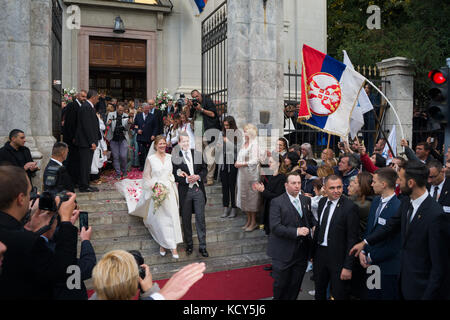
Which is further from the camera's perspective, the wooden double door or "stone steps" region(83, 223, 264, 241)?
the wooden double door

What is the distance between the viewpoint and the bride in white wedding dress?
6.97m

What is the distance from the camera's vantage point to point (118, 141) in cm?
1019

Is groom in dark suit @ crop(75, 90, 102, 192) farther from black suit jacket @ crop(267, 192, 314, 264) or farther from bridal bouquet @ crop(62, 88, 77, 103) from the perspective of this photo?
black suit jacket @ crop(267, 192, 314, 264)

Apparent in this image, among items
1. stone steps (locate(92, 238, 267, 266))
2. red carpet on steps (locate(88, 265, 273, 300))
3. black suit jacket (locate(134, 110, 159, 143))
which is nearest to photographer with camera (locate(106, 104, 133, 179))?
black suit jacket (locate(134, 110, 159, 143))

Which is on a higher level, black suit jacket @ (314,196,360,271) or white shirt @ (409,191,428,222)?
white shirt @ (409,191,428,222)

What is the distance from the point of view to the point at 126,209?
8.03 metres

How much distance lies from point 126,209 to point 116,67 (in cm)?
963

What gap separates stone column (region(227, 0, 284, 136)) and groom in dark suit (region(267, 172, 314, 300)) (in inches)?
173

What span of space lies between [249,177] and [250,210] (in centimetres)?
64

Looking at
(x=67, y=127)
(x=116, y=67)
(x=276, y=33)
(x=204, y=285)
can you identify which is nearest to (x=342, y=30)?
(x=116, y=67)

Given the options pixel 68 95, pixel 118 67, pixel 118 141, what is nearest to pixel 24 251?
pixel 118 141

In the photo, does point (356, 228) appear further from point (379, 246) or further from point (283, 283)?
point (283, 283)

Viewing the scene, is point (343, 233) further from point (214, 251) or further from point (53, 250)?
point (214, 251)

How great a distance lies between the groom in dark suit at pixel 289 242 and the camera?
5.02 meters
